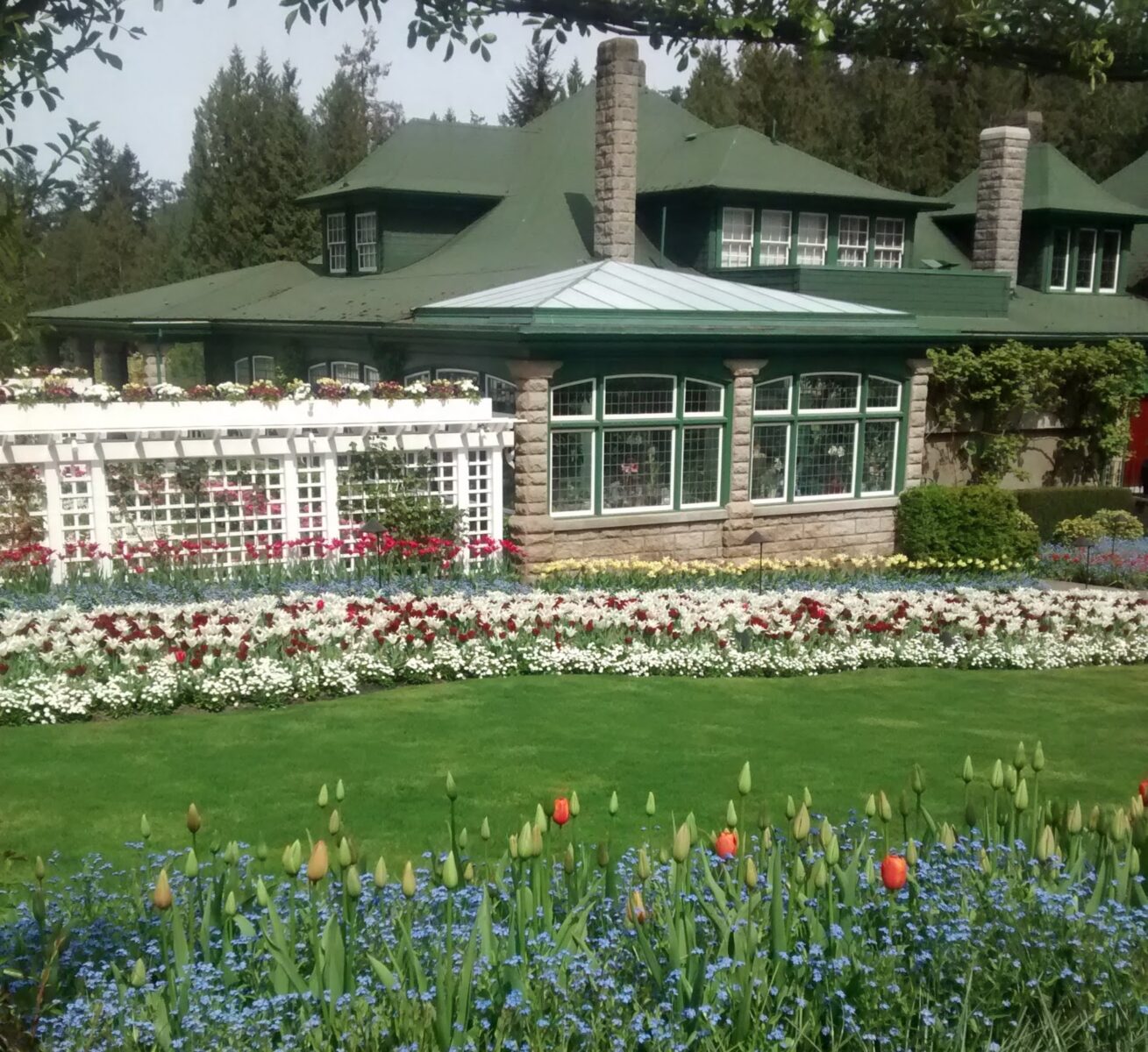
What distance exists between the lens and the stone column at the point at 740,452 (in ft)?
51.7

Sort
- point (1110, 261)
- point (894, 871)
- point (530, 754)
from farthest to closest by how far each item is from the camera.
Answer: point (1110, 261) → point (530, 754) → point (894, 871)

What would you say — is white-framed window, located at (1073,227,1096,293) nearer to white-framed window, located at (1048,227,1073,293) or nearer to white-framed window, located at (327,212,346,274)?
white-framed window, located at (1048,227,1073,293)

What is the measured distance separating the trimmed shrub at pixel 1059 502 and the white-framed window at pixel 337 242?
45.9 feet

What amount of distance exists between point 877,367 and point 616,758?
35.0ft

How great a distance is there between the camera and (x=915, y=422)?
691 inches

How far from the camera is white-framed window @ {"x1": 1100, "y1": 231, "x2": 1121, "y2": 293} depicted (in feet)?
84.8

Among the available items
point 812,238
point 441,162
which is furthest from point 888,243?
point 441,162

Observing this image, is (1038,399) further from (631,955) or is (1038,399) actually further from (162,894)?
(162,894)

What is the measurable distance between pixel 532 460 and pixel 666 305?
2740 mm

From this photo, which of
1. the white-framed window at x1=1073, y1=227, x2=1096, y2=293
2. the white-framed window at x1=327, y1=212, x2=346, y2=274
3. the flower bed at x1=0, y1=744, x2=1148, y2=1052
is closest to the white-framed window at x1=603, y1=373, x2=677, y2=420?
the flower bed at x1=0, y1=744, x2=1148, y2=1052

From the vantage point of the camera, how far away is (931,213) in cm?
2717

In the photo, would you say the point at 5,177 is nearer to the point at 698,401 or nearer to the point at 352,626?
the point at 352,626

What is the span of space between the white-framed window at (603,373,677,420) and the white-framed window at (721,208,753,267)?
6782 mm

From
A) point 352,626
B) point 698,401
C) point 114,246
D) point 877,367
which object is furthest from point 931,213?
point 114,246
